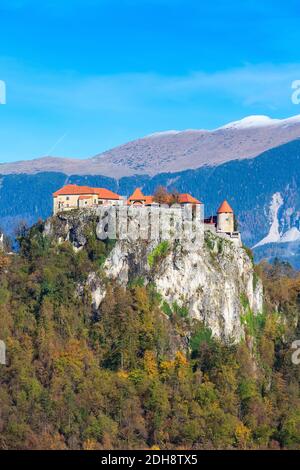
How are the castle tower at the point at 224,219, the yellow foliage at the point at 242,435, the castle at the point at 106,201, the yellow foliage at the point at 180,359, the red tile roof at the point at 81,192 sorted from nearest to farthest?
1. the yellow foliage at the point at 242,435
2. the yellow foliage at the point at 180,359
3. the castle at the point at 106,201
4. the red tile roof at the point at 81,192
5. the castle tower at the point at 224,219

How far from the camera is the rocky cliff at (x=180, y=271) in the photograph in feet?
312

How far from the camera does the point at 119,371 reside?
90.8 meters

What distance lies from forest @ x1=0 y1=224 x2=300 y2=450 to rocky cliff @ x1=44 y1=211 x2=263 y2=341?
0.79 meters

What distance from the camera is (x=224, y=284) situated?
98625mm

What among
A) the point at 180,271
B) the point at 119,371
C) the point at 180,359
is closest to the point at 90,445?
the point at 119,371

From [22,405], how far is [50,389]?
3.07 meters

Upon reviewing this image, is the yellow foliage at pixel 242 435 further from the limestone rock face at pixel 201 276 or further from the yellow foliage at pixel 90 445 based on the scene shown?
the limestone rock face at pixel 201 276

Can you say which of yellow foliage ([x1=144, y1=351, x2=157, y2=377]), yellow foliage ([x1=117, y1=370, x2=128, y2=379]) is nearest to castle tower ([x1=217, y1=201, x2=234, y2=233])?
yellow foliage ([x1=144, y1=351, x2=157, y2=377])

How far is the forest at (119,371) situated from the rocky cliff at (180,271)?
2.60ft

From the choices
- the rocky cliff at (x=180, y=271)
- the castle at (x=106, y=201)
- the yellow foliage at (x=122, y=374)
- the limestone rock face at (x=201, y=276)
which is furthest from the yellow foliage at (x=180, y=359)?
the castle at (x=106, y=201)

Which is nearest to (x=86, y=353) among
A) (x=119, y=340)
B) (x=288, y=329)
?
(x=119, y=340)

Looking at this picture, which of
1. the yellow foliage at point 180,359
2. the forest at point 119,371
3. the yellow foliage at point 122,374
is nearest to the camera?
the forest at point 119,371

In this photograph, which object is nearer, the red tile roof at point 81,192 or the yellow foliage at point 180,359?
the yellow foliage at point 180,359

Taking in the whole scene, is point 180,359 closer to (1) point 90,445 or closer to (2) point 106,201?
(1) point 90,445
